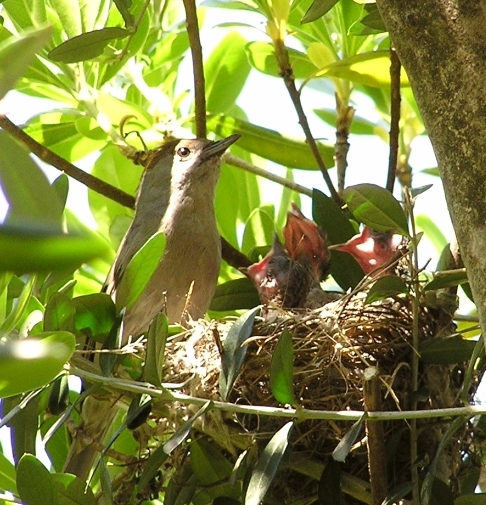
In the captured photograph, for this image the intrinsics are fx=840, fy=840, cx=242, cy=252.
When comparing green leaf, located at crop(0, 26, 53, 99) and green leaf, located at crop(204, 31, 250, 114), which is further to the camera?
green leaf, located at crop(204, 31, 250, 114)

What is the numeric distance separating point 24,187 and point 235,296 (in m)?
2.84

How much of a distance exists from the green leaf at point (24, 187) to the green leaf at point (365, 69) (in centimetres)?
258

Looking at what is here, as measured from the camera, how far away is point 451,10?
1.44m

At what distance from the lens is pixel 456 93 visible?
1.37 metres

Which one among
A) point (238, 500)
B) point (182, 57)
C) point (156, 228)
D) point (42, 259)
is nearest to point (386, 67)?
point (182, 57)

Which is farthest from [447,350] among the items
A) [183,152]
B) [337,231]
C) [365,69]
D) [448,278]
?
[183,152]

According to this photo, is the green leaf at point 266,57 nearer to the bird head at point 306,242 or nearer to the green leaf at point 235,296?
the bird head at point 306,242

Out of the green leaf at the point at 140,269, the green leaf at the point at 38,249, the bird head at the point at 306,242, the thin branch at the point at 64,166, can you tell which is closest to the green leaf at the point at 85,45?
the thin branch at the point at 64,166

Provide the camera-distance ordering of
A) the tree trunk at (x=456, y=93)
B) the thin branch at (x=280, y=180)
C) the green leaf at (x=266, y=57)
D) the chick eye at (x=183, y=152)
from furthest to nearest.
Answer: the chick eye at (x=183, y=152), the green leaf at (x=266, y=57), the thin branch at (x=280, y=180), the tree trunk at (x=456, y=93)

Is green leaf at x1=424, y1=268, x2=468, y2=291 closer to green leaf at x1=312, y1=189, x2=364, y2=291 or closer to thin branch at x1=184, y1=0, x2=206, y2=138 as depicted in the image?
Answer: green leaf at x1=312, y1=189, x2=364, y2=291

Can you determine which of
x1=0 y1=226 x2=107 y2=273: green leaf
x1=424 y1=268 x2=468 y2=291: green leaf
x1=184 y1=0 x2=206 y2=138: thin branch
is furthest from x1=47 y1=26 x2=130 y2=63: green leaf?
x1=0 y1=226 x2=107 y2=273: green leaf

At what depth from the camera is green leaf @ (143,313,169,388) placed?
180 cm

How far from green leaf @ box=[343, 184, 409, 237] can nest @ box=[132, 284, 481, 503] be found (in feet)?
1.30

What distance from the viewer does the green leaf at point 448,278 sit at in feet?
6.76
